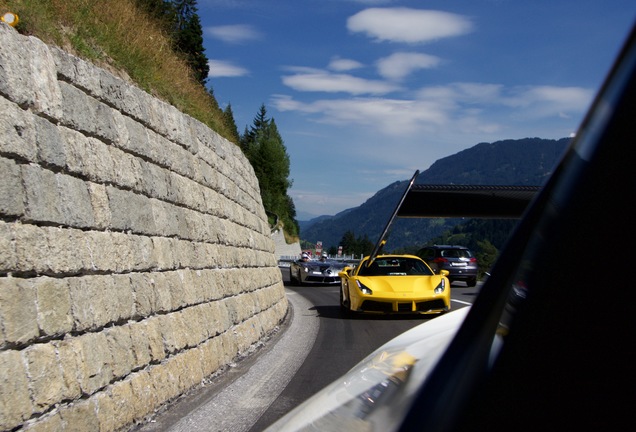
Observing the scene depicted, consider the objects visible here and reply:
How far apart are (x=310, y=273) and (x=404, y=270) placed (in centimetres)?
1292

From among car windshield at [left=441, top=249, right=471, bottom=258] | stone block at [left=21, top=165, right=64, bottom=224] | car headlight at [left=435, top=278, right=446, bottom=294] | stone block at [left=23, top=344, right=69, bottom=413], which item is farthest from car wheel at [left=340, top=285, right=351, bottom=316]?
stone block at [left=23, top=344, right=69, bottom=413]

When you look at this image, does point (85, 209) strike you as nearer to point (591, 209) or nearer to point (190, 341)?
point (190, 341)

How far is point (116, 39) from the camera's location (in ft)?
31.1

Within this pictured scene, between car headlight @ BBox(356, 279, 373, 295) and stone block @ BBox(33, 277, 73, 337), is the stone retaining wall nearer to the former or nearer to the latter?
stone block @ BBox(33, 277, 73, 337)

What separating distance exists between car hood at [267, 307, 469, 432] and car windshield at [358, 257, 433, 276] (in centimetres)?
1148

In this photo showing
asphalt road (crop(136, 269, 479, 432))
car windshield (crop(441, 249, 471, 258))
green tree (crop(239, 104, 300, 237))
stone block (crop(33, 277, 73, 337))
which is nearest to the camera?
stone block (crop(33, 277, 73, 337))

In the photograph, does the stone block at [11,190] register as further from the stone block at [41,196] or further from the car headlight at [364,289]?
the car headlight at [364,289]

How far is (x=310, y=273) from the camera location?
1044 inches

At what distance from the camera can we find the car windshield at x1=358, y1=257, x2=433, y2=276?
13.6 metres

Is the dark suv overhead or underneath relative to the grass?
underneath

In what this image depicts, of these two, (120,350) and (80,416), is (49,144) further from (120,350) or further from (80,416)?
(80,416)

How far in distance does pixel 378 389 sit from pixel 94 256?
3.42m

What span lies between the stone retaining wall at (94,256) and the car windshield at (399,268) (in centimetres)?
634

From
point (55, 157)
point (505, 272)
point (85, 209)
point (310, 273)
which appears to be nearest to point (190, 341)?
point (85, 209)
